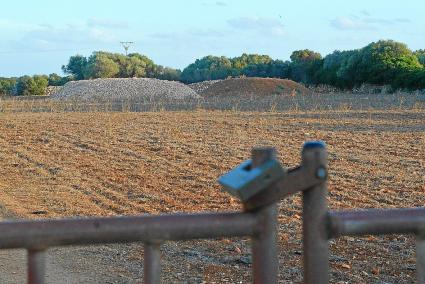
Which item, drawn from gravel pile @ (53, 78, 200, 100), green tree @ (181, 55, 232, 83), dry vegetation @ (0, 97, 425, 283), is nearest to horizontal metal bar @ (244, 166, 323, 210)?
dry vegetation @ (0, 97, 425, 283)

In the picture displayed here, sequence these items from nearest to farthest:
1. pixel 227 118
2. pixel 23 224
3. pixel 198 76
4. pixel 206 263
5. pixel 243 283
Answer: pixel 23 224
pixel 243 283
pixel 206 263
pixel 227 118
pixel 198 76

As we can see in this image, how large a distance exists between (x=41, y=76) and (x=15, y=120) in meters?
55.8

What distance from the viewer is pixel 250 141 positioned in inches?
874

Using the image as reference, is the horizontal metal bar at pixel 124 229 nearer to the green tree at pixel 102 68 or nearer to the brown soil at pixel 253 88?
the brown soil at pixel 253 88

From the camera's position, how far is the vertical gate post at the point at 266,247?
296cm

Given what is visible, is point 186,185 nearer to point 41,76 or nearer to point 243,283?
point 243,283

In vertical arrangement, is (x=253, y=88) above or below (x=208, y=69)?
below

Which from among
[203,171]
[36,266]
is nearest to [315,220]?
[36,266]

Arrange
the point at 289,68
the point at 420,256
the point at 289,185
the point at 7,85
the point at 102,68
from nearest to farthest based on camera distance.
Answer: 1. the point at 289,185
2. the point at 420,256
3. the point at 289,68
4. the point at 7,85
5. the point at 102,68

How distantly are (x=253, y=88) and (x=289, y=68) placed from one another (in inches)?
1095

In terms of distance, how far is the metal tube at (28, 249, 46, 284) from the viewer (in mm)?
2859

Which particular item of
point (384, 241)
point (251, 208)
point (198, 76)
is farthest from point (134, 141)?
point (198, 76)

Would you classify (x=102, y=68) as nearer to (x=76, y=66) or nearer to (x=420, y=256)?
(x=76, y=66)

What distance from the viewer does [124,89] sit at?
199 feet
